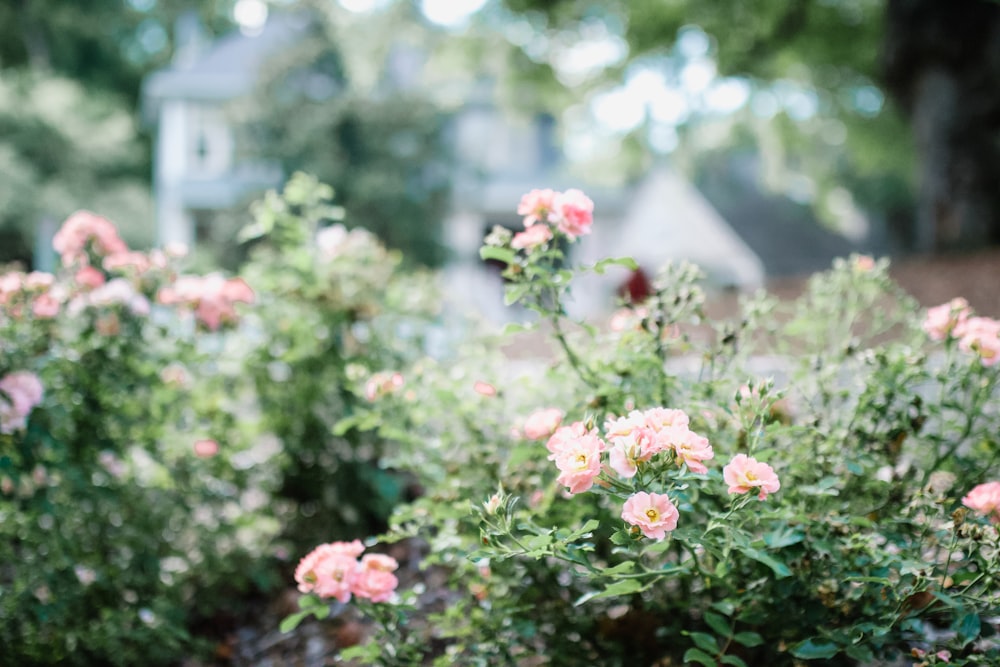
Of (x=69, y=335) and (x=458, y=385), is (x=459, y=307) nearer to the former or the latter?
(x=458, y=385)

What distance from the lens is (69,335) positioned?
262 cm

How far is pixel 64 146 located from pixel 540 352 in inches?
448

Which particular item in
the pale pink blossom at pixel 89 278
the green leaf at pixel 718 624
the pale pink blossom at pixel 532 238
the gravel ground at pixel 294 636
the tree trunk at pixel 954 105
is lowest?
the green leaf at pixel 718 624

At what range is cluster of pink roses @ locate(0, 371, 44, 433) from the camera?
7.07ft

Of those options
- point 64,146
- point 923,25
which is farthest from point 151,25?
point 923,25

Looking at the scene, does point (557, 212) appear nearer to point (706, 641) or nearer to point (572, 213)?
point (572, 213)

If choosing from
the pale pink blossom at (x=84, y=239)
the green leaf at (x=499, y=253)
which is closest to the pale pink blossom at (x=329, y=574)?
the green leaf at (x=499, y=253)

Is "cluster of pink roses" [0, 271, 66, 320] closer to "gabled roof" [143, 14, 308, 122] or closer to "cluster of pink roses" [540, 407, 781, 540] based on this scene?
"cluster of pink roses" [540, 407, 781, 540]

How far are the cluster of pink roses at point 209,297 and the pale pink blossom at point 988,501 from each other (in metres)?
2.16

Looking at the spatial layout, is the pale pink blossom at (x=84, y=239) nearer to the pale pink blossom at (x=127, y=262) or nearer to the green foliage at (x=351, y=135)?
the pale pink blossom at (x=127, y=262)

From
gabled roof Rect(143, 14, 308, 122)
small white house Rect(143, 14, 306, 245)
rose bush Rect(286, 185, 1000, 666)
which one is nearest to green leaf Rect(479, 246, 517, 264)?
rose bush Rect(286, 185, 1000, 666)

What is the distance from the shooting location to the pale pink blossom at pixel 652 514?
4.38 feet

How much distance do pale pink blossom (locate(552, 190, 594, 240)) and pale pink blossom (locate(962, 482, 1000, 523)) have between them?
0.96 metres

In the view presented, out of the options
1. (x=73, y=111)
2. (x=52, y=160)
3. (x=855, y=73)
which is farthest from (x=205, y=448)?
(x=73, y=111)
